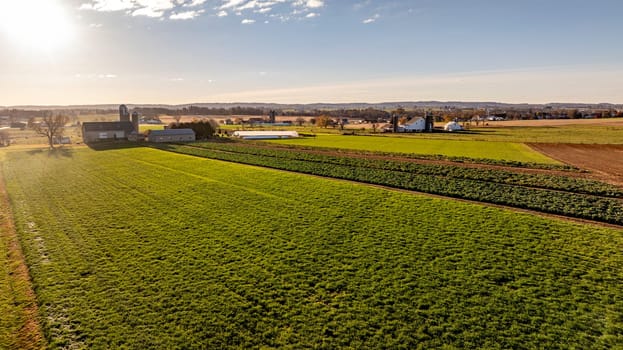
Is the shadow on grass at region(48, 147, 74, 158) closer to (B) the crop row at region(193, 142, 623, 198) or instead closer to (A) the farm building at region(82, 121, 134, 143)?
(A) the farm building at region(82, 121, 134, 143)

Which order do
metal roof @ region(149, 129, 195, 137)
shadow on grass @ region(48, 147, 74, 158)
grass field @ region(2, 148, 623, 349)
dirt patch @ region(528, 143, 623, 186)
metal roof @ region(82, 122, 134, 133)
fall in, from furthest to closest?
metal roof @ region(82, 122, 134, 133) → metal roof @ region(149, 129, 195, 137) → shadow on grass @ region(48, 147, 74, 158) → dirt patch @ region(528, 143, 623, 186) → grass field @ region(2, 148, 623, 349)

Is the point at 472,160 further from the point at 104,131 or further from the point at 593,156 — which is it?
the point at 104,131

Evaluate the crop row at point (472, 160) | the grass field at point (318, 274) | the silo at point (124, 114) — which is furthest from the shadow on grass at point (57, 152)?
the crop row at point (472, 160)

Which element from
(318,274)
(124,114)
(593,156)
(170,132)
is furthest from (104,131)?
(593,156)

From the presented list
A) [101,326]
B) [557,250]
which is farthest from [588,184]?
[101,326]

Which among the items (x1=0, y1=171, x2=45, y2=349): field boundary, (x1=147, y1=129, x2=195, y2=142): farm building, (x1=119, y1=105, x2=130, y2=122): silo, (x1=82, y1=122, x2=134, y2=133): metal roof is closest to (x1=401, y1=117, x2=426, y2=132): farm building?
(x1=147, y1=129, x2=195, y2=142): farm building

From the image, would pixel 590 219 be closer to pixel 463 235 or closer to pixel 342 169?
pixel 463 235
